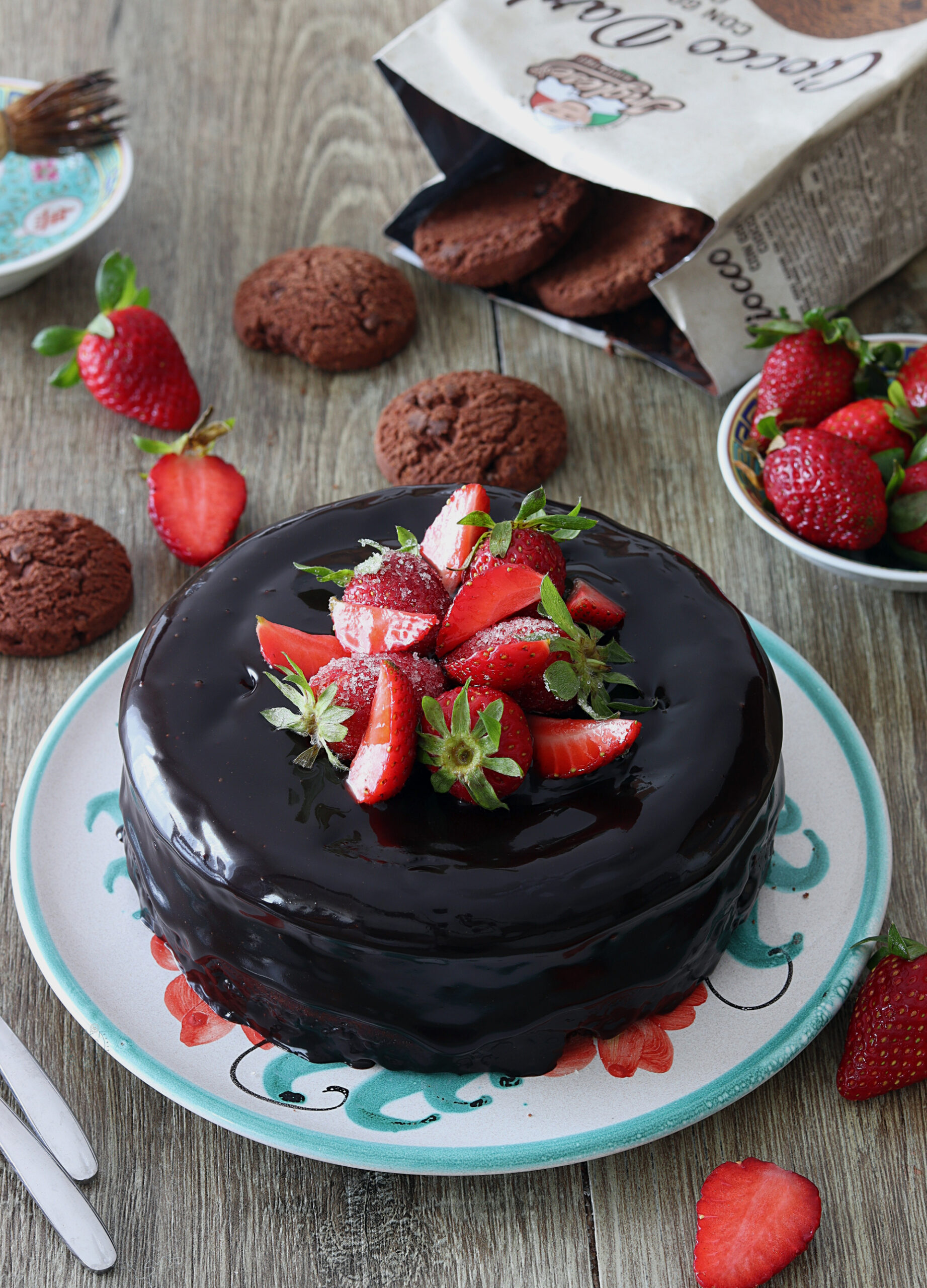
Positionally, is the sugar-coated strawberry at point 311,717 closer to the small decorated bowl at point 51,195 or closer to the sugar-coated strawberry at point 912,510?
the sugar-coated strawberry at point 912,510

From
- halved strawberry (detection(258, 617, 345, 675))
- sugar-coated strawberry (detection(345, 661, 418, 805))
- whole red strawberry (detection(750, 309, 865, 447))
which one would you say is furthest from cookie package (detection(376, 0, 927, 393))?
sugar-coated strawberry (detection(345, 661, 418, 805))

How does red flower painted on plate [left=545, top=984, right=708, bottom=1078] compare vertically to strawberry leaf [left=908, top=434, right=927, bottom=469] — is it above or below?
below

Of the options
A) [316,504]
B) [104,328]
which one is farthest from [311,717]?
[104,328]

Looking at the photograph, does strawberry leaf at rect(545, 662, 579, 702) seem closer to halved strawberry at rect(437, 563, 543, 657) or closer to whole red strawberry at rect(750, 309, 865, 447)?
halved strawberry at rect(437, 563, 543, 657)

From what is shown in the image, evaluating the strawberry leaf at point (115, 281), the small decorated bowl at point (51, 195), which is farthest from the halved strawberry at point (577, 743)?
the small decorated bowl at point (51, 195)

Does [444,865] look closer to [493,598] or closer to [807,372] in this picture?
[493,598]

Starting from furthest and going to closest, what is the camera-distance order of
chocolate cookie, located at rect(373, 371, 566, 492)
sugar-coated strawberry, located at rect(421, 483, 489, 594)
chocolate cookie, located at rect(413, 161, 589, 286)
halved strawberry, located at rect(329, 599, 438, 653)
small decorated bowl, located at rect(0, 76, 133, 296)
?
small decorated bowl, located at rect(0, 76, 133, 296) → chocolate cookie, located at rect(413, 161, 589, 286) → chocolate cookie, located at rect(373, 371, 566, 492) → sugar-coated strawberry, located at rect(421, 483, 489, 594) → halved strawberry, located at rect(329, 599, 438, 653)
